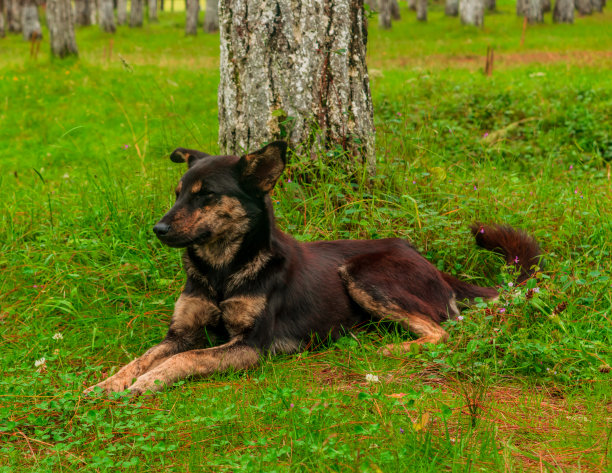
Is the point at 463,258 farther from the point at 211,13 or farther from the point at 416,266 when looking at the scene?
the point at 211,13

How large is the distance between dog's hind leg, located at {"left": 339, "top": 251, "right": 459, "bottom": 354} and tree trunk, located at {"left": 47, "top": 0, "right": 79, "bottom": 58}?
12452 mm

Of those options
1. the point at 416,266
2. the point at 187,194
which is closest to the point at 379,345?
the point at 416,266

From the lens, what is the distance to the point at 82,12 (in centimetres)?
3728

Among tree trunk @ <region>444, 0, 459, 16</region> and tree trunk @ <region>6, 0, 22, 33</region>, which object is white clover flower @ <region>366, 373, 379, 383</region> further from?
tree trunk @ <region>6, 0, 22, 33</region>

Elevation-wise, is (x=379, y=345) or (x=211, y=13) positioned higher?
(x=211, y=13)

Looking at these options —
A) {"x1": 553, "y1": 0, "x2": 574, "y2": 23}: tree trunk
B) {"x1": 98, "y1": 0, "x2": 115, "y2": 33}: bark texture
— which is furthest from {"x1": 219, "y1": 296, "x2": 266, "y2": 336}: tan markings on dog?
{"x1": 98, "y1": 0, "x2": 115, "y2": 33}: bark texture

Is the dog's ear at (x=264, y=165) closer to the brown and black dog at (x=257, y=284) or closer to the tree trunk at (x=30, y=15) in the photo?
the brown and black dog at (x=257, y=284)

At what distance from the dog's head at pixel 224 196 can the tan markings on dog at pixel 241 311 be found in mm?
434

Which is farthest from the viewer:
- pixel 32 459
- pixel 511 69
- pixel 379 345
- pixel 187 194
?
pixel 511 69

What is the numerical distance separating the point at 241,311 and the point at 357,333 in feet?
3.00

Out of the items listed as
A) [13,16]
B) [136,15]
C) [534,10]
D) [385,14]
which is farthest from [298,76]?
[13,16]

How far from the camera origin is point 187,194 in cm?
439

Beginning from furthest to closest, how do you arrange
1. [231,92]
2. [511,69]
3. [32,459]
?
[511,69]
[231,92]
[32,459]

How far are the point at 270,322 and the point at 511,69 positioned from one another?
41.4 ft
